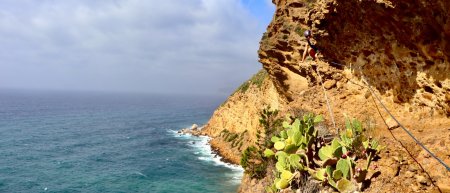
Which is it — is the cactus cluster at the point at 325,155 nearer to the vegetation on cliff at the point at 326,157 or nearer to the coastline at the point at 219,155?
the vegetation on cliff at the point at 326,157

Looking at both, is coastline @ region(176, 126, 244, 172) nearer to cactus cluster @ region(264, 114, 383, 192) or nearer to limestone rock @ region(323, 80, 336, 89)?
limestone rock @ region(323, 80, 336, 89)

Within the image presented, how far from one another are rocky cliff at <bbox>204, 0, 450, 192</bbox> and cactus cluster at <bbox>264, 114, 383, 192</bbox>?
2.05 feet

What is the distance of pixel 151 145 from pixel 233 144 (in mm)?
17311

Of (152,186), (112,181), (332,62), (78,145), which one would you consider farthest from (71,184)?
(332,62)

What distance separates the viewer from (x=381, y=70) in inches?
534

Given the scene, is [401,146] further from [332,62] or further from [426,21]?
[332,62]

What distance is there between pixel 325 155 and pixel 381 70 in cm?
459

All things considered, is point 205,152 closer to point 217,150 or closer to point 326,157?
point 217,150

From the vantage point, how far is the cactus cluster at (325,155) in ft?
35.4

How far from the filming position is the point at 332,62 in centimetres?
1627

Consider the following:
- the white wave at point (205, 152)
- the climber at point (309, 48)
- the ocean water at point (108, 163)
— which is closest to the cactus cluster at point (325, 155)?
the climber at point (309, 48)

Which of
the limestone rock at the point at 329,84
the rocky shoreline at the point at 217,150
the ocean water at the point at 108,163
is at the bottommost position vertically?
the ocean water at the point at 108,163

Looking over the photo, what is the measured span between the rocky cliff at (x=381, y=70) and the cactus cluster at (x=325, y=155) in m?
0.62

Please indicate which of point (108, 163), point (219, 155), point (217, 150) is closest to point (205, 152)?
point (217, 150)
